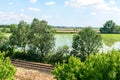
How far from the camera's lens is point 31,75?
43.7m

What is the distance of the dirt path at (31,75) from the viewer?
41.9m

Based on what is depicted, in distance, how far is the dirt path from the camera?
4193cm

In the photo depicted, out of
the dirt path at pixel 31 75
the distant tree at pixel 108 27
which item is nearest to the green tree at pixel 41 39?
the dirt path at pixel 31 75

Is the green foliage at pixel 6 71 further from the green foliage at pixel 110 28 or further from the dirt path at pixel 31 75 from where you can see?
the green foliage at pixel 110 28

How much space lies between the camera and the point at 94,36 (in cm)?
5591

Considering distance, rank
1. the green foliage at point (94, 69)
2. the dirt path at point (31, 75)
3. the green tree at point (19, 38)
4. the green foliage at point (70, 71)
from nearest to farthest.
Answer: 1. the green foliage at point (94, 69)
2. the green foliage at point (70, 71)
3. the dirt path at point (31, 75)
4. the green tree at point (19, 38)

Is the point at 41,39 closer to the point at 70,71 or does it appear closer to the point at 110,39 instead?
the point at 70,71

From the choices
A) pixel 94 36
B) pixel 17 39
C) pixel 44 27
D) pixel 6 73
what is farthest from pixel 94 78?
pixel 17 39

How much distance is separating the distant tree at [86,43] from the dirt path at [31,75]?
11945 mm

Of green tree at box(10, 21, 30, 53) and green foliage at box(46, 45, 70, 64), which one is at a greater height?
green tree at box(10, 21, 30, 53)

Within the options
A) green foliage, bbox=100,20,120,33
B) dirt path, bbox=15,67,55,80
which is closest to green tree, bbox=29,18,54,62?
dirt path, bbox=15,67,55,80

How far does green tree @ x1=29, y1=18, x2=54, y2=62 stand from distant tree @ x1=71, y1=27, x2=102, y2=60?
206 inches

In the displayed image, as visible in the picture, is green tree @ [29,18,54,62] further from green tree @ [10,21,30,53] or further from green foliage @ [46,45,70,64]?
green tree @ [10,21,30,53]

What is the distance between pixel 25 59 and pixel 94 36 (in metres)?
15.5
